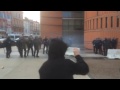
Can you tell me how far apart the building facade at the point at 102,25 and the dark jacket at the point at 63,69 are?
82.0 ft

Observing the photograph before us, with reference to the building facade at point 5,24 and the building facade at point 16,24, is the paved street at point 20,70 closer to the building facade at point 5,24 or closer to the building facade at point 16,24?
the building facade at point 5,24

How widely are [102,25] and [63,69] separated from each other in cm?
3418

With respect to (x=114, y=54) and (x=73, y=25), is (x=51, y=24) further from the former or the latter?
(x=114, y=54)

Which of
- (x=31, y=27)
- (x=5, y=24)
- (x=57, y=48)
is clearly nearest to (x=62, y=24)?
(x=5, y=24)

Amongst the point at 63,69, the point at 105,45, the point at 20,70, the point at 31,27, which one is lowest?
the point at 20,70

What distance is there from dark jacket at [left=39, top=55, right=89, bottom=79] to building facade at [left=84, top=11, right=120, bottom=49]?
24990 mm

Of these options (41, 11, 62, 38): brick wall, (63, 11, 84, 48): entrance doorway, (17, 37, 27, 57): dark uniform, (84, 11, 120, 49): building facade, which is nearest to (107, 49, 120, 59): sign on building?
(84, 11, 120, 49): building facade

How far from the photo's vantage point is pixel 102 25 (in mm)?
37375

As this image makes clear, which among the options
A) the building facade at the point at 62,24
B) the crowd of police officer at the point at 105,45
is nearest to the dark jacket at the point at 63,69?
the crowd of police officer at the point at 105,45

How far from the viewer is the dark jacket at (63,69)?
3660mm

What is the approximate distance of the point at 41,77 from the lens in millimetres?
3689

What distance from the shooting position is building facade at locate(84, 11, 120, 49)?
108ft
